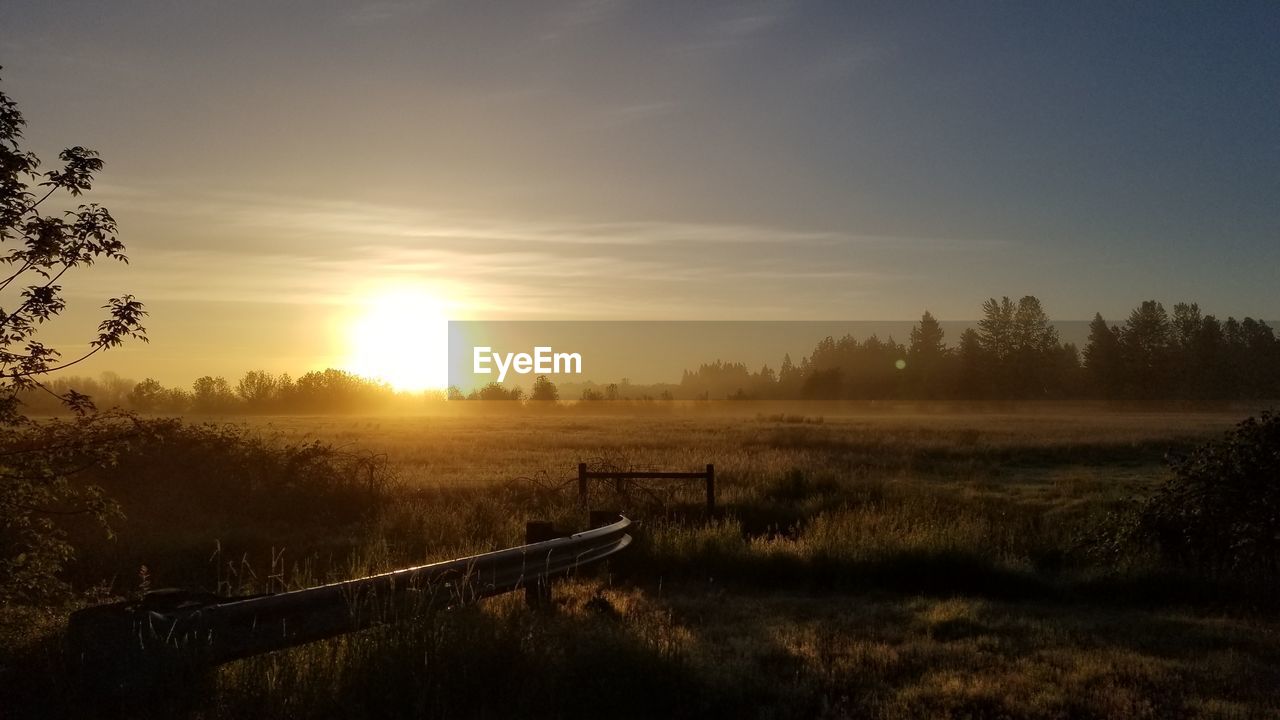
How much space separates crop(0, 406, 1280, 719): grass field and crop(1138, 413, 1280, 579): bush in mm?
454

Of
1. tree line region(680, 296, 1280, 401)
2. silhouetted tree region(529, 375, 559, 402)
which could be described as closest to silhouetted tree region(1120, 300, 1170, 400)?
tree line region(680, 296, 1280, 401)

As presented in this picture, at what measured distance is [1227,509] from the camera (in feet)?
39.3

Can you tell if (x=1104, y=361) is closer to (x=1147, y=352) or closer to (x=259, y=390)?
(x=1147, y=352)

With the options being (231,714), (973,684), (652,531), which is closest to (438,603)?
(231,714)

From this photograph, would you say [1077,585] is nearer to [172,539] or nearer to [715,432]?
[172,539]

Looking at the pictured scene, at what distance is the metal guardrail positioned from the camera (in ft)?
18.5

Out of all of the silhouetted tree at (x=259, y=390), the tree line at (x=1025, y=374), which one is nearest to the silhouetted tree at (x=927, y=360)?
the tree line at (x=1025, y=374)

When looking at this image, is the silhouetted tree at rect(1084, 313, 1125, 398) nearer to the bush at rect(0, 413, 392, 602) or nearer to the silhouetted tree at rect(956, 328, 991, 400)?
the silhouetted tree at rect(956, 328, 991, 400)

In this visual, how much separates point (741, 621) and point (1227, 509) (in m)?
7.00

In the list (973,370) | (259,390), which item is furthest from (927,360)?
(259,390)

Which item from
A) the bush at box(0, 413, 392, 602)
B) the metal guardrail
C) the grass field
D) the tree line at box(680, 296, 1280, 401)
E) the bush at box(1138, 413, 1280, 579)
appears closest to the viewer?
the metal guardrail

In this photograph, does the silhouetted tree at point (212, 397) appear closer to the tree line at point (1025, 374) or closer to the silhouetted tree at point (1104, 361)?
the tree line at point (1025, 374)

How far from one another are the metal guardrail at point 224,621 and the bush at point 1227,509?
31.9 ft

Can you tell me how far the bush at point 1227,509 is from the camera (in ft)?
37.6
